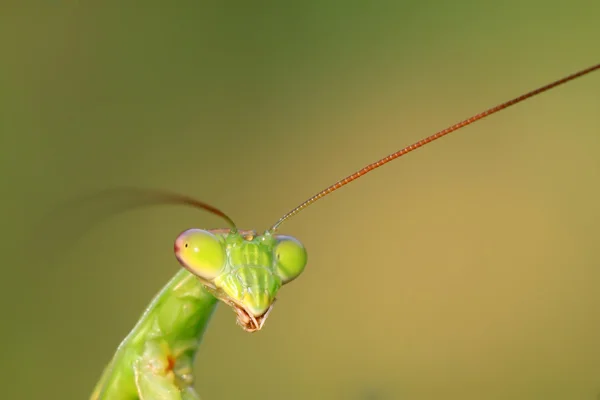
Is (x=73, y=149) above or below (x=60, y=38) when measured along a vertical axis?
below

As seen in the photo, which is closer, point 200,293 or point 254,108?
point 200,293

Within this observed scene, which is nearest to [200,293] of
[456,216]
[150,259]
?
[150,259]

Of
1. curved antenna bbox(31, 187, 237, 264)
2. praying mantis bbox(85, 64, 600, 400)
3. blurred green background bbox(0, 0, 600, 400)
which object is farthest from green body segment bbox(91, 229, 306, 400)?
blurred green background bbox(0, 0, 600, 400)

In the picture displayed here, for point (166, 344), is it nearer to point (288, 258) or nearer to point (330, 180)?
point (288, 258)

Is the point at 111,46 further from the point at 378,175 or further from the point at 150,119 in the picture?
the point at 378,175

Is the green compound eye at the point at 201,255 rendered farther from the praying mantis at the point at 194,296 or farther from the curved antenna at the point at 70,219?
the curved antenna at the point at 70,219

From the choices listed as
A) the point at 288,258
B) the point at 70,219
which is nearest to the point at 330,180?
the point at 70,219

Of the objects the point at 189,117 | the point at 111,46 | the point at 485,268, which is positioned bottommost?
the point at 485,268

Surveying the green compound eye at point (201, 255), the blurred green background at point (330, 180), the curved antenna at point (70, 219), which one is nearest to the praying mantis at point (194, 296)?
the green compound eye at point (201, 255)
